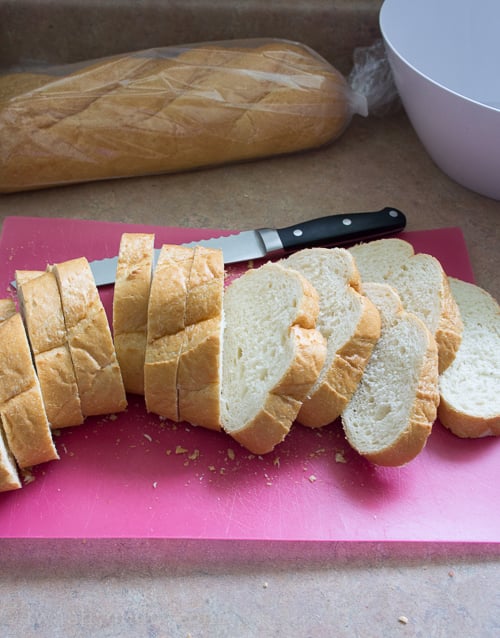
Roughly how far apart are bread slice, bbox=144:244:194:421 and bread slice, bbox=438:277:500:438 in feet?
3.05

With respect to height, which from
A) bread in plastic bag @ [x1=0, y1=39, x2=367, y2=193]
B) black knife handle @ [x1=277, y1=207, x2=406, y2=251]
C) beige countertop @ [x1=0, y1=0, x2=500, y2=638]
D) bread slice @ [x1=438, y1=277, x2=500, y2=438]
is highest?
bread in plastic bag @ [x1=0, y1=39, x2=367, y2=193]

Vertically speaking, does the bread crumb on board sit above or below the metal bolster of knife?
below

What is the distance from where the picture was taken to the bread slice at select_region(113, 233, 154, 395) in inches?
89.1

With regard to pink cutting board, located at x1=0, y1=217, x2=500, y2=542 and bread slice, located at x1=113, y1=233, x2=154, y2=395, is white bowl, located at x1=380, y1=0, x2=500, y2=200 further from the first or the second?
bread slice, located at x1=113, y1=233, x2=154, y2=395

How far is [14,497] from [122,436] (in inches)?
15.2

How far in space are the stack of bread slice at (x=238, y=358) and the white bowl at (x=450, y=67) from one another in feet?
2.41

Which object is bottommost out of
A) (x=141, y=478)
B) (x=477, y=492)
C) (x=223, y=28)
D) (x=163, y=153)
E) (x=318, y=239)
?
(x=477, y=492)

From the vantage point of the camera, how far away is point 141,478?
7.46 feet

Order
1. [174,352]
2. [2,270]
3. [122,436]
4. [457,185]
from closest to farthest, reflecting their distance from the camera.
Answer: [174,352] → [122,436] → [2,270] → [457,185]

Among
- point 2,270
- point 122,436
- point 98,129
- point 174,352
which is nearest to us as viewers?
point 174,352

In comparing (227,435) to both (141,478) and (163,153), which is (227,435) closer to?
(141,478)

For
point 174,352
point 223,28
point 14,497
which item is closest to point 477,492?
point 174,352

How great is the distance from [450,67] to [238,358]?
185 centimetres

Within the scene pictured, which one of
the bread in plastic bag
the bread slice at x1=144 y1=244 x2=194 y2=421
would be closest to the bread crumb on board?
the bread slice at x1=144 y1=244 x2=194 y2=421
